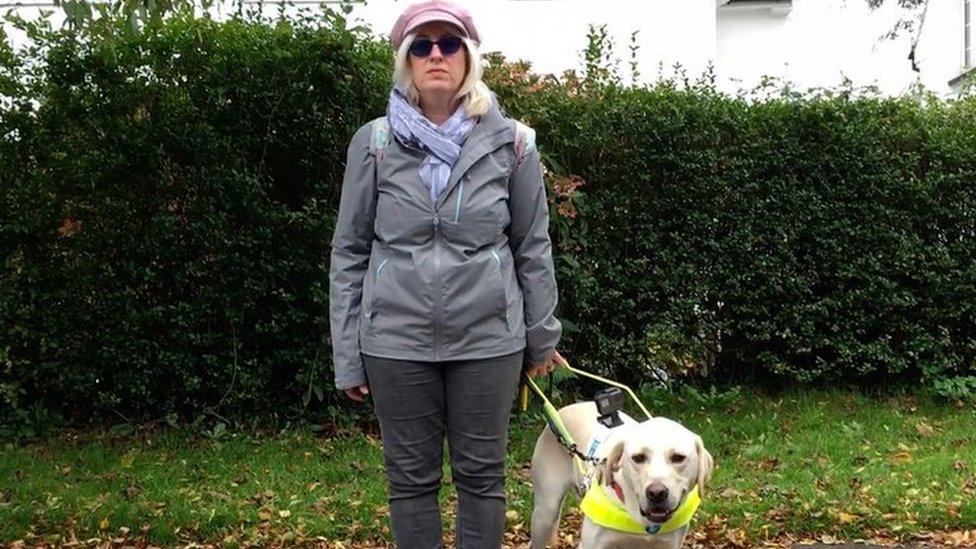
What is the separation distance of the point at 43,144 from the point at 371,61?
7.49 feet

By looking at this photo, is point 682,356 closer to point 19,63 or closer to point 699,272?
point 699,272

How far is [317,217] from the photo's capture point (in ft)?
25.0

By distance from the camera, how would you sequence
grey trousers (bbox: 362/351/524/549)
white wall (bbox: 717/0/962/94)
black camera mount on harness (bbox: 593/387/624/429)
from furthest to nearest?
1. white wall (bbox: 717/0/962/94)
2. black camera mount on harness (bbox: 593/387/624/429)
3. grey trousers (bbox: 362/351/524/549)

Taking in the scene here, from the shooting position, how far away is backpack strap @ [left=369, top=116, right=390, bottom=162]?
3.64m

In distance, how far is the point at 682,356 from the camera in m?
8.63

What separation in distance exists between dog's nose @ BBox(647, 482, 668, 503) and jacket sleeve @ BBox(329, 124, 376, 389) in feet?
3.36

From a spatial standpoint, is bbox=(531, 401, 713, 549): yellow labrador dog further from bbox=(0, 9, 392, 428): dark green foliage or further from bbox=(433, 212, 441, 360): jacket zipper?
bbox=(0, 9, 392, 428): dark green foliage

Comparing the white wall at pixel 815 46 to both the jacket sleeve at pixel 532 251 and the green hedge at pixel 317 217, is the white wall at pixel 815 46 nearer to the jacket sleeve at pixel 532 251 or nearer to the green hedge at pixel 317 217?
the green hedge at pixel 317 217

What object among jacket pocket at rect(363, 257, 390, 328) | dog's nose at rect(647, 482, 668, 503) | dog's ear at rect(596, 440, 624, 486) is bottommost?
dog's nose at rect(647, 482, 668, 503)

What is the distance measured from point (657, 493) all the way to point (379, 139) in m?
1.49

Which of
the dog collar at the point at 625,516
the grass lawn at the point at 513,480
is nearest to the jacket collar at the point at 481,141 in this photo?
the dog collar at the point at 625,516

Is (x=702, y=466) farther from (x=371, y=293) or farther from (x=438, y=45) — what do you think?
(x=438, y=45)

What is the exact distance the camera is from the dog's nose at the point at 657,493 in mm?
3688

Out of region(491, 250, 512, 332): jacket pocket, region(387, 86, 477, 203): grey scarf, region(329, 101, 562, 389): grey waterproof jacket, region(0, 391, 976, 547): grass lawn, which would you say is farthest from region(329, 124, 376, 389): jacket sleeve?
region(0, 391, 976, 547): grass lawn
